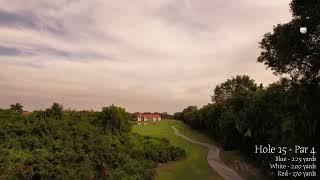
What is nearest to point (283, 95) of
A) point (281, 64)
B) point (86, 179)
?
point (281, 64)

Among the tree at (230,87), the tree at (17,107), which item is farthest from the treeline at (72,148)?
the tree at (230,87)

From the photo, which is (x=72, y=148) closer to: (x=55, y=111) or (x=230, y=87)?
(x=55, y=111)

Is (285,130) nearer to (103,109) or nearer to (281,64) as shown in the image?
(281,64)

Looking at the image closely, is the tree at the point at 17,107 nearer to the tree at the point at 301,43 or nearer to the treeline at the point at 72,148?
the treeline at the point at 72,148

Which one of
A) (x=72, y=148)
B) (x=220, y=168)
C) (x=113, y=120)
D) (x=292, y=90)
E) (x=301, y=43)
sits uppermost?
(x=301, y=43)

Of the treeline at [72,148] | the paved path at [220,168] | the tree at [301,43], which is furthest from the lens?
the paved path at [220,168]

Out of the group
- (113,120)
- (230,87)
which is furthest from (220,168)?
(230,87)
